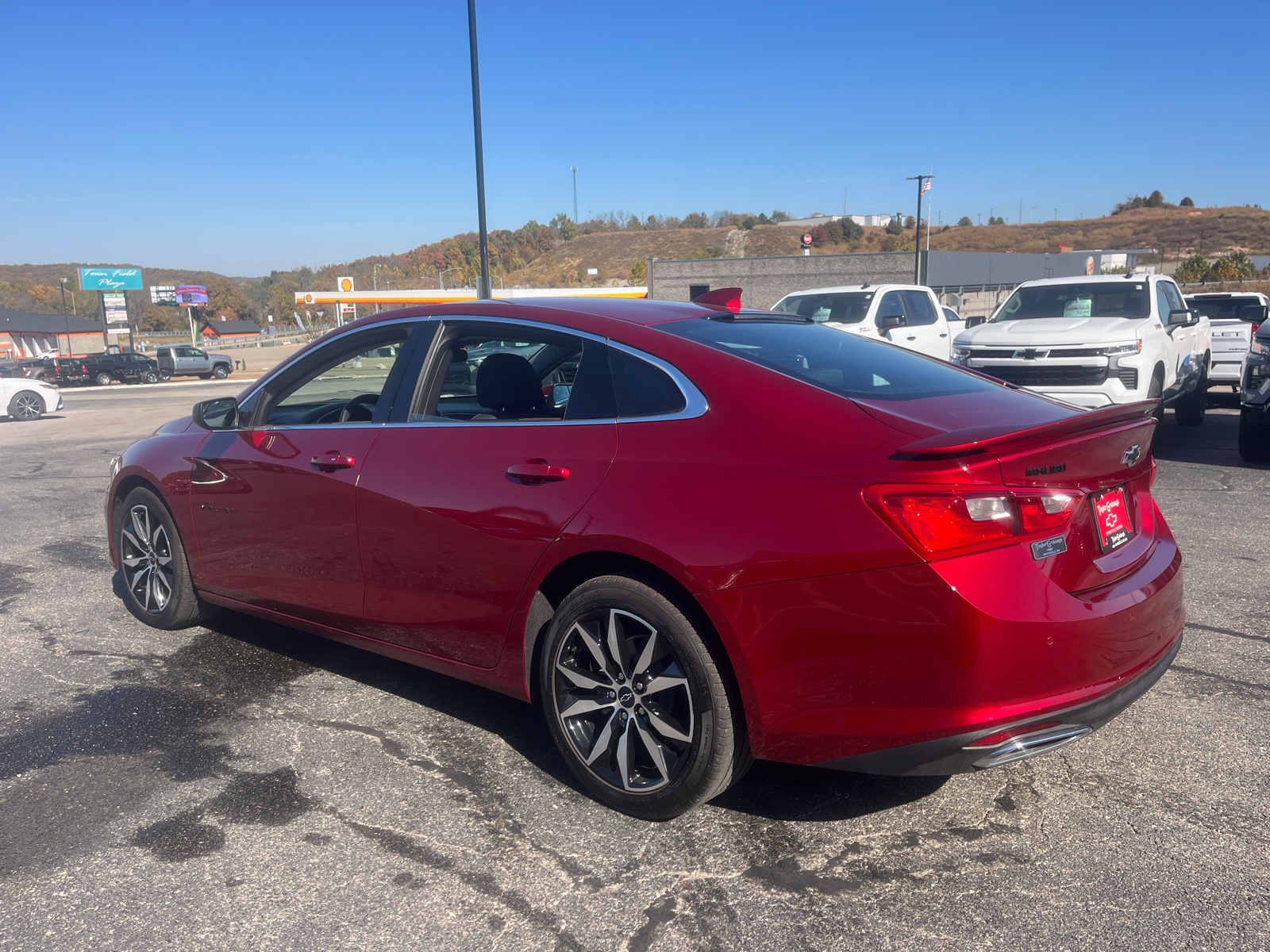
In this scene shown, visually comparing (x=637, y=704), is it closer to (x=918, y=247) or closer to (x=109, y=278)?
(x=918, y=247)

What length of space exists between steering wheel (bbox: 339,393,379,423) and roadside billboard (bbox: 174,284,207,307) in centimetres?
12592

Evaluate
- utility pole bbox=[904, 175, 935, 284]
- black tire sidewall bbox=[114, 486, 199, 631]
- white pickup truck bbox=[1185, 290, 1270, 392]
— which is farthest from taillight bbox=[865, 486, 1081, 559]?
utility pole bbox=[904, 175, 935, 284]

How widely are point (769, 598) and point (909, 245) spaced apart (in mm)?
115793

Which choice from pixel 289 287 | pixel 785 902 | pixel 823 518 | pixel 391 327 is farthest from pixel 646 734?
pixel 289 287

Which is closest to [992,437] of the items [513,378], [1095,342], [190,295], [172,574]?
[513,378]

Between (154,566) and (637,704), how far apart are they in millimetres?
3322

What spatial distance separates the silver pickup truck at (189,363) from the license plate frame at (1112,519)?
47414 mm

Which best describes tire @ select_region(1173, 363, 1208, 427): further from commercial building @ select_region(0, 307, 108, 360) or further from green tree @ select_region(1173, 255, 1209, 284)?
commercial building @ select_region(0, 307, 108, 360)

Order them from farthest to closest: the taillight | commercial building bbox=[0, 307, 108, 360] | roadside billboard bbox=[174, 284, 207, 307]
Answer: roadside billboard bbox=[174, 284, 207, 307], commercial building bbox=[0, 307, 108, 360], the taillight

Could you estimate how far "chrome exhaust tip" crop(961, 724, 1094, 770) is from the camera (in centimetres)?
250

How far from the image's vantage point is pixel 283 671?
455 centimetres

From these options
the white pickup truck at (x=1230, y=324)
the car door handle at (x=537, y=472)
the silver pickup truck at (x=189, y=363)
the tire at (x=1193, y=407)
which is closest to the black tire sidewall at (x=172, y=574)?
the car door handle at (x=537, y=472)

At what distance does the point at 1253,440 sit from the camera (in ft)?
30.2

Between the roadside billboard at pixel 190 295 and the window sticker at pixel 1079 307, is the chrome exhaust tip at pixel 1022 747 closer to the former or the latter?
the window sticker at pixel 1079 307
